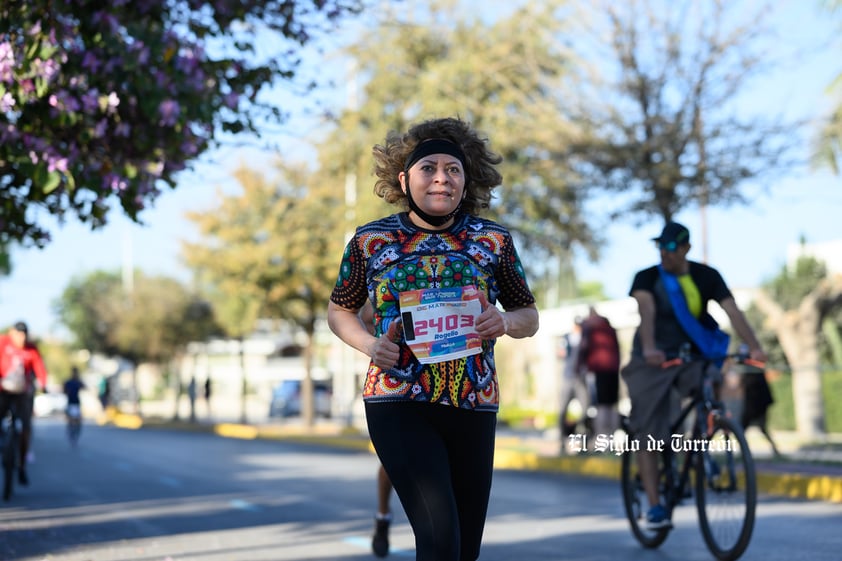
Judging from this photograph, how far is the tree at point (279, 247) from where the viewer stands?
34.1m

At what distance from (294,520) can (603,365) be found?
5.98m

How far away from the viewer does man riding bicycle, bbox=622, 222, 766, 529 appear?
7762mm

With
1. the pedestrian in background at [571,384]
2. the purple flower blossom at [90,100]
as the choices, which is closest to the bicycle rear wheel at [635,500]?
the purple flower blossom at [90,100]

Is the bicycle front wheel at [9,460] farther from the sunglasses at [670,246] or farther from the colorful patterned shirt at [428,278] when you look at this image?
the colorful patterned shirt at [428,278]

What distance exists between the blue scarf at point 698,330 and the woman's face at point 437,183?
3635 millimetres

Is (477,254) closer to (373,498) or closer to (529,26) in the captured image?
(373,498)

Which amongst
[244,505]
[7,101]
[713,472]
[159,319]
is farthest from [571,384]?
[159,319]

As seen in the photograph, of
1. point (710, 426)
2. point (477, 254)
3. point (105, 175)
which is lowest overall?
point (710, 426)

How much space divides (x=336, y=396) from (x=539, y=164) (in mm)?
41397

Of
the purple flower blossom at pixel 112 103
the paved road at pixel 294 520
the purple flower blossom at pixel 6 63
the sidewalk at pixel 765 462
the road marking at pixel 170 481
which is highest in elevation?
the purple flower blossom at pixel 6 63

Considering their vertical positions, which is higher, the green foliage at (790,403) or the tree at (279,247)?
the tree at (279,247)

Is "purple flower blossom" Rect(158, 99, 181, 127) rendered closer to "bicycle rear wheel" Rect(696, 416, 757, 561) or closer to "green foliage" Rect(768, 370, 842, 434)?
"bicycle rear wheel" Rect(696, 416, 757, 561)

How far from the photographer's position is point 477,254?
14.2 ft

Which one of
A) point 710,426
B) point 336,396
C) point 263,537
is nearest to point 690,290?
point 710,426
